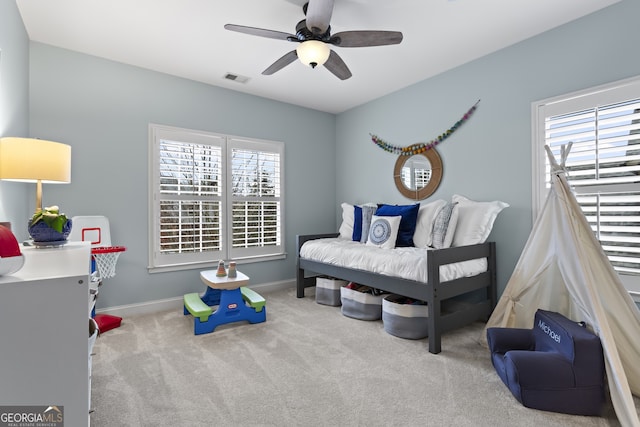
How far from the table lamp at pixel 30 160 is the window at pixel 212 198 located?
4.25 feet

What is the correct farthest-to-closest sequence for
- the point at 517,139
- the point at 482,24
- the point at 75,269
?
the point at 517,139
the point at 482,24
the point at 75,269

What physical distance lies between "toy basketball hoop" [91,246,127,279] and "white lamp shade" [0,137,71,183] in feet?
2.64

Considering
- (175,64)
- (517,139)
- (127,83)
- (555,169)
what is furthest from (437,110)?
(127,83)

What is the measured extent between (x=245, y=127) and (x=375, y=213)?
1980mm

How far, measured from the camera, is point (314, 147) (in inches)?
185

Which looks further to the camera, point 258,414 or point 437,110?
point 437,110

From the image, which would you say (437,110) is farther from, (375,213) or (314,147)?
(314,147)

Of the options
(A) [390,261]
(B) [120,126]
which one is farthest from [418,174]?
(B) [120,126]

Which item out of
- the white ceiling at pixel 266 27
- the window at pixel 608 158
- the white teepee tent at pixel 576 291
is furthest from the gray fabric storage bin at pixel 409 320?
the white ceiling at pixel 266 27

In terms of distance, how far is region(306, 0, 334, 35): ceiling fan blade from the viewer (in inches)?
76.6

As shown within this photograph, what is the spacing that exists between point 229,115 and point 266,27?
1.48 m

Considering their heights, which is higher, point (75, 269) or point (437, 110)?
point (437, 110)

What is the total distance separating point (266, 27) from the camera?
2.64m

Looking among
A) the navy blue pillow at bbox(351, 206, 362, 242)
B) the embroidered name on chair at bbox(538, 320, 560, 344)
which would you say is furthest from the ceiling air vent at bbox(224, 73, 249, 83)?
the embroidered name on chair at bbox(538, 320, 560, 344)
